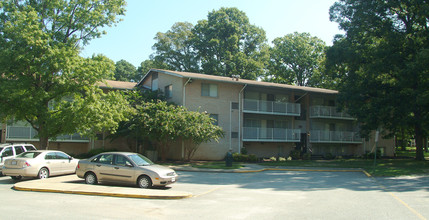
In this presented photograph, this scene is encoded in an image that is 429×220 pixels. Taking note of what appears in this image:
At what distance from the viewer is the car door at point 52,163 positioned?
1605cm

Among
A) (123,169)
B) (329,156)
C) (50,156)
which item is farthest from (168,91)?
(123,169)

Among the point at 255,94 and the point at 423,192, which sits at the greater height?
the point at 255,94

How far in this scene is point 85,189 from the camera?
12422mm

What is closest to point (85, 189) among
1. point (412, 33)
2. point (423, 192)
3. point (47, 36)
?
point (47, 36)

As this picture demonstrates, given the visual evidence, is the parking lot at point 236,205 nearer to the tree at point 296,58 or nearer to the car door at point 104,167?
the car door at point 104,167

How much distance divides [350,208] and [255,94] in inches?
954

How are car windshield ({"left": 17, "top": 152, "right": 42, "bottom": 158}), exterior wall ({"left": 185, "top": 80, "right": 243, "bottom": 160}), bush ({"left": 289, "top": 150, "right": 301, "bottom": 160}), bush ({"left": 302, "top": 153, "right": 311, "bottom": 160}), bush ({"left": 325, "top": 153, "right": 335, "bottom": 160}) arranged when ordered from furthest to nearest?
bush ({"left": 325, "top": 153, "right": 335, "bottom": 160}) < bush ({"left": 302, "top": 153, "right": 311, "bottom": 160}) < bush ({"left": 289, "top": 150, "right": 301, "bottom": 160}) < exterior wall ({"left": 185, "top": 80, "right": 243, "bottom": 160}) < car windshield ({"left": 17, "top": 152, "right": 42, "bottom": 158})

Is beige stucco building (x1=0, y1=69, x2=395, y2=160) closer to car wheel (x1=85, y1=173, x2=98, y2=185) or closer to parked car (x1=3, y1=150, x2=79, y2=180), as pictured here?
parked car (x1=3, y1=150, x2=79, y2=180)

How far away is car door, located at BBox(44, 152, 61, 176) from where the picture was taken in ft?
52.6

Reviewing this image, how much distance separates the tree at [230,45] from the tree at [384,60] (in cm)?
1890

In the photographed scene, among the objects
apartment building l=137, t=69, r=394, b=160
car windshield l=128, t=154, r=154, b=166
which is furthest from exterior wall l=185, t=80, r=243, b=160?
car windshield l=128, t=154, r=154, b=166

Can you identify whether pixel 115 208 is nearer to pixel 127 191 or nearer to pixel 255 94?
pixel 127 191

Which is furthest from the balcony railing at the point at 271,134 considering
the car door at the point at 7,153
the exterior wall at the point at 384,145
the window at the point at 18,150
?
the car door at the point at 7,153

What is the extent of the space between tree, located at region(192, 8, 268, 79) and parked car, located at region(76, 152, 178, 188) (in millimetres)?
35297
